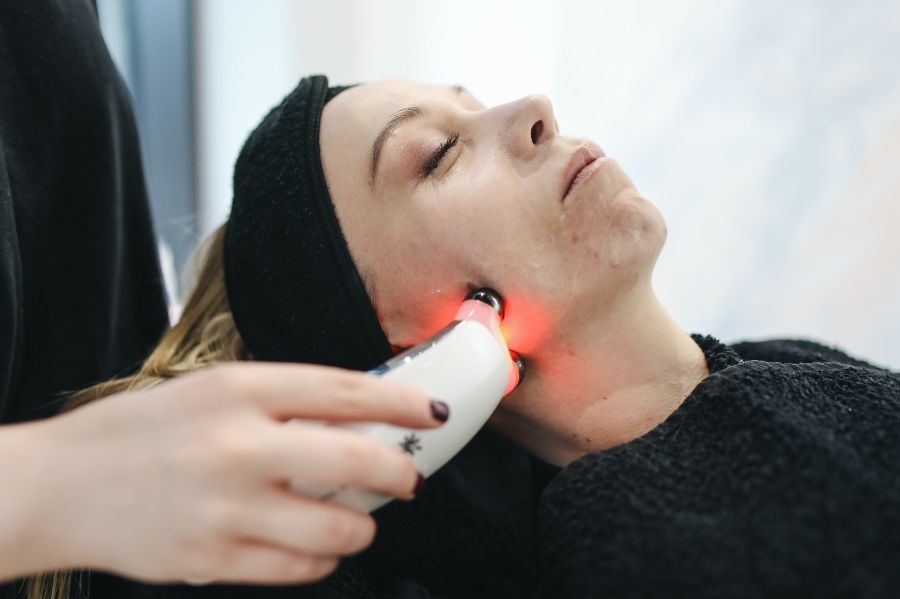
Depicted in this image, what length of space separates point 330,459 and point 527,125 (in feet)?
1.76

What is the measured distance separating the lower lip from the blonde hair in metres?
0.58

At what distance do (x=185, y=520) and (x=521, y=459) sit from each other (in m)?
0.74

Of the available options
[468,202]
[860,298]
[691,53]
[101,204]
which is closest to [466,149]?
[468,202]

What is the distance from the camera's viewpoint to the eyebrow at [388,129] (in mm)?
890

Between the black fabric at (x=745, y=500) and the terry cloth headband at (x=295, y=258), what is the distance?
1.20 feet

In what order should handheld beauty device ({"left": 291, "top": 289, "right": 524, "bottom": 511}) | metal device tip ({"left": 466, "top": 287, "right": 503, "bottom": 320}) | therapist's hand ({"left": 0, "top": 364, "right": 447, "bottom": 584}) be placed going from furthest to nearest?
metal device tip ({"left": 466, "top": 287, "right": 503, "bottom": 320}) → handheld beauty device ({"left": 291, "top": 289, "right": 524, "bottom": 511}) → therapist's hand ({"left": 0, "top": 364, "right": 447, "bottom": 584})

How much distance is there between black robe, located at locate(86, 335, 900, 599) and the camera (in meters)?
0.59

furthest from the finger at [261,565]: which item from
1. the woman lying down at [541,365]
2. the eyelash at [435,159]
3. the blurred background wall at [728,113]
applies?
the blurred background wall at [728,113]

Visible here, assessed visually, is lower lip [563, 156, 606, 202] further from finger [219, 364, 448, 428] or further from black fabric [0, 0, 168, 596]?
black fabric [0, 0, 168, 596]

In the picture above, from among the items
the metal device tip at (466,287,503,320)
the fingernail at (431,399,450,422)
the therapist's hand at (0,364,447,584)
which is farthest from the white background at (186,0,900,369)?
the therapist's hand at (0,364,447,584)

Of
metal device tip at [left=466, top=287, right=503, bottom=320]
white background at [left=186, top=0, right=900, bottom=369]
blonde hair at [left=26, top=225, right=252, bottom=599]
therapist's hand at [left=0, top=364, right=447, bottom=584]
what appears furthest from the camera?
white background at [left=186, top=0, right=900, bottom=369]

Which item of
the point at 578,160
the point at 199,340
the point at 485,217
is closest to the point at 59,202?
the point at 199,340

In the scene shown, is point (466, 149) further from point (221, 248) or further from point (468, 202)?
point (221, 248)

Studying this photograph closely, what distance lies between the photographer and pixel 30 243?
1014 millimetres
